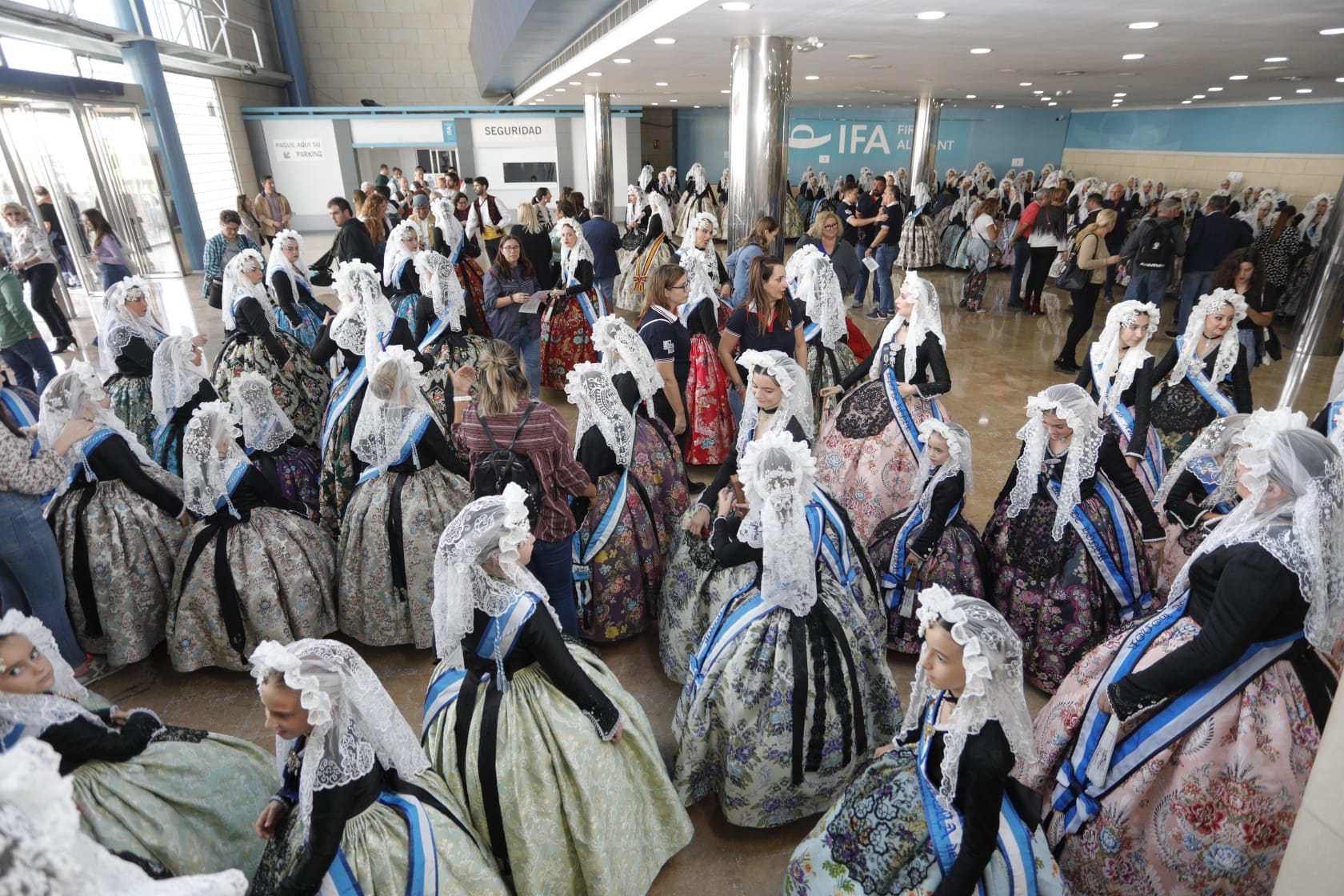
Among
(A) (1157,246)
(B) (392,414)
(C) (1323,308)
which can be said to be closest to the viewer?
(B) (392,414)

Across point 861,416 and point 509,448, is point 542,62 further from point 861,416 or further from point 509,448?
point 509,448

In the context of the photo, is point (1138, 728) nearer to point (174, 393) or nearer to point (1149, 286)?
point (174, 393)

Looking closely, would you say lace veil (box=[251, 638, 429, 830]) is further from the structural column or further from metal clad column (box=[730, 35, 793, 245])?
the structural column

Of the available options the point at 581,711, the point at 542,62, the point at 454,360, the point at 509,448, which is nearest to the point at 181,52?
the point at 542,62

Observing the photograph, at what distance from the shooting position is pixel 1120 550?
2.79m

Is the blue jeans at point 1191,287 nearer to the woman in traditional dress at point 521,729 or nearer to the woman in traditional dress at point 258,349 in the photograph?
the woman in traditional dress at point 521,729

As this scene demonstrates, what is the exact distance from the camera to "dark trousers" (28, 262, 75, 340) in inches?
264

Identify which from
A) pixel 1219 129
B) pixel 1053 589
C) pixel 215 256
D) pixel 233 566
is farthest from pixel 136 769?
pixel 1219 129

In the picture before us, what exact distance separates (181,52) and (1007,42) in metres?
13.2

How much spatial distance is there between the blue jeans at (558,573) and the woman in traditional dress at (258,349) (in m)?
2.49

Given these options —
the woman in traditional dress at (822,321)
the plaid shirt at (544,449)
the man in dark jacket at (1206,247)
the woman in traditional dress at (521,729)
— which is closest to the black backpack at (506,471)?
the plaid shirt at (544,449)

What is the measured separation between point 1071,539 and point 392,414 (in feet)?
8.83

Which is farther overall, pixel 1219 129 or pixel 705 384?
pixel 1219 129

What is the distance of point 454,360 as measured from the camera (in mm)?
4812
